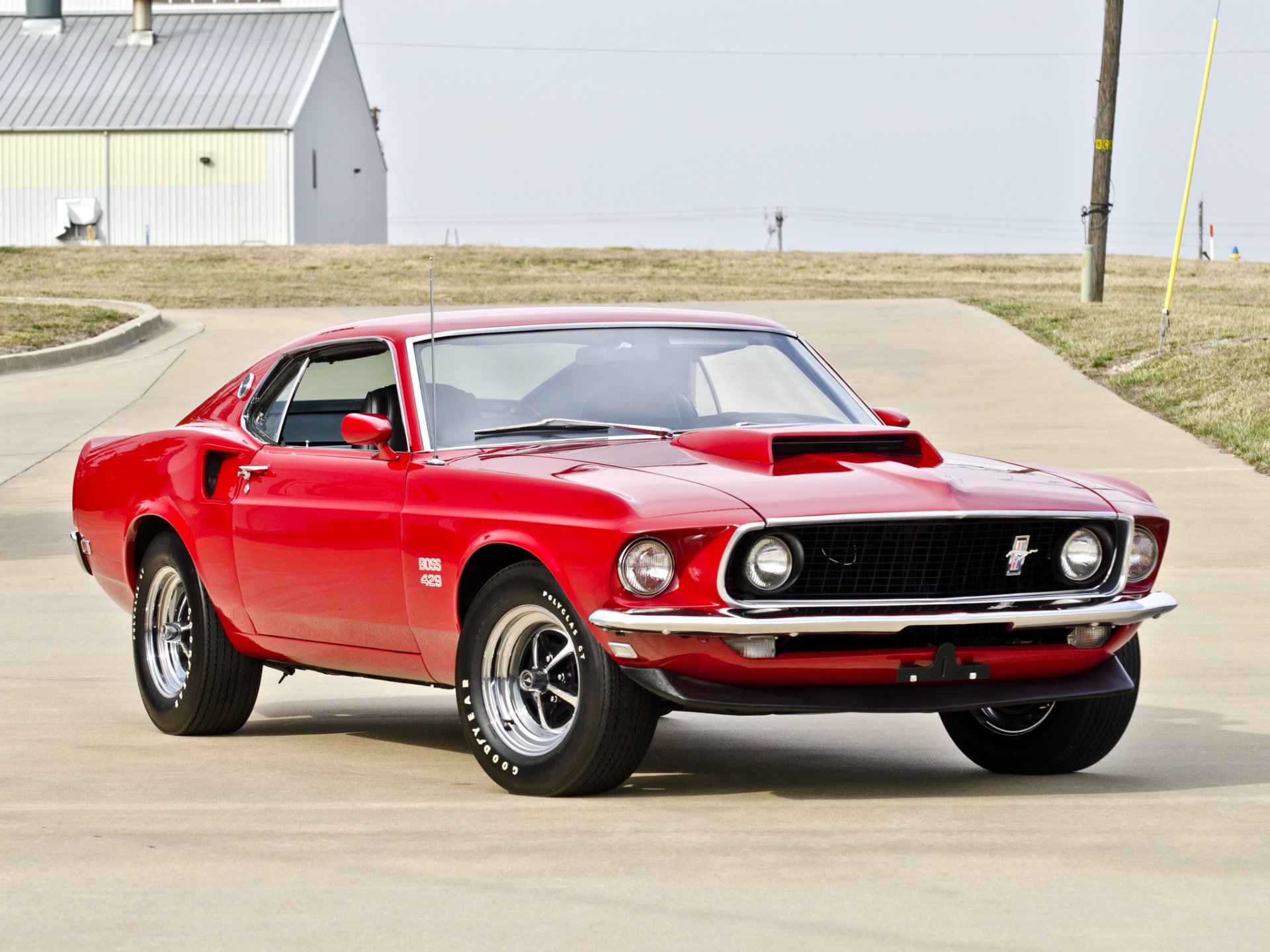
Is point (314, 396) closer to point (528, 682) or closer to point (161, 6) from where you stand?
point (528, 682)

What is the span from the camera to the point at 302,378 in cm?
744

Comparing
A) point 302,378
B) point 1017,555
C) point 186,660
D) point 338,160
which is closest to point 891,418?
point 1017,555

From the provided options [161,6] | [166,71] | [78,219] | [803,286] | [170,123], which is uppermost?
[161,6]

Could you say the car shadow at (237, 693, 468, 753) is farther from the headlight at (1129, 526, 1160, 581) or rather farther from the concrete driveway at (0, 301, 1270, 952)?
the headlight at (1129, 526, 1160, 581)

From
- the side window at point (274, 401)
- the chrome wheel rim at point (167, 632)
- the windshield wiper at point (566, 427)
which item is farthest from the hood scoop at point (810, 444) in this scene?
the chrome wheel rim at point (167, 632)

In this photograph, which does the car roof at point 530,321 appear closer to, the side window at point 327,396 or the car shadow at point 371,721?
the side window at point 327,396

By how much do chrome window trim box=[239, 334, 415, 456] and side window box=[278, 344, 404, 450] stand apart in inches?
0.6

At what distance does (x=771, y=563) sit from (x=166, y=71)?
54636 millimetres

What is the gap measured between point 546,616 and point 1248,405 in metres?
15.2

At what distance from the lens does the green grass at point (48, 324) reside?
2628 cm

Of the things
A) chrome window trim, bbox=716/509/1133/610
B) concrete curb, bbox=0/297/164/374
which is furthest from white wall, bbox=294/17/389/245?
chrome window trim, bbox=716/509/1133/610

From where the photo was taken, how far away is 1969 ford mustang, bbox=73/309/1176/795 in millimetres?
5484

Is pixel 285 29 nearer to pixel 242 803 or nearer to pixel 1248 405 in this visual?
pixel 1248 405

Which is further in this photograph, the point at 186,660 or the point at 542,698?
the point at 186,660
